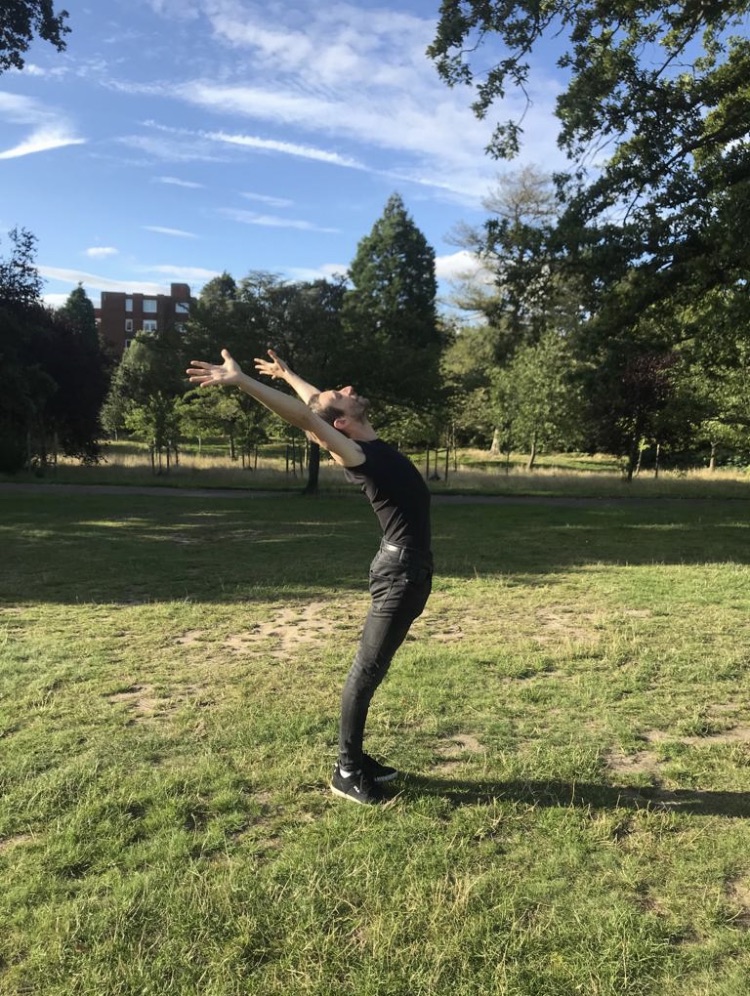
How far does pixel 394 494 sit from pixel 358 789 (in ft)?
4.62

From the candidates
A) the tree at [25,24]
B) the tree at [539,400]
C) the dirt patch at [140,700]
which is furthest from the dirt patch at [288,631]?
the tree at [539,400]

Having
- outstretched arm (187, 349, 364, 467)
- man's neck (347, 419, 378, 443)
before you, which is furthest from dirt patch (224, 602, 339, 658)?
outstretched arm (187, 349, 364, 467)

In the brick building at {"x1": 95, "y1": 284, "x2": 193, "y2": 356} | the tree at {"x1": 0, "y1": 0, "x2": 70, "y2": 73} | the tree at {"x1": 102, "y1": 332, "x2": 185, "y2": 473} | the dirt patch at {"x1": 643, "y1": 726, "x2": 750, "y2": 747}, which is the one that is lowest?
the dirt patch at {"x1": 643, "y1": 726, "x2": 750, "y2": 747}

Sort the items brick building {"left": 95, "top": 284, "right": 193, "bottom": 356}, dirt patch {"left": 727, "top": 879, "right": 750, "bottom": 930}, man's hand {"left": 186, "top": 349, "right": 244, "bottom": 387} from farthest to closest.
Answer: brick building {"left": 95, "top": 284, "right": 193, "bottom": 356} < man's hand {"left": 186, "top": 349, "right": 244, "bottom": 387} < dirt patch {"left": 727, "top": 879, "right": 750, "bottom": 930}

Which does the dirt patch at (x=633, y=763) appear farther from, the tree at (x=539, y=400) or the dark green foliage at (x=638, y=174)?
the tree at (x=539, y=400)

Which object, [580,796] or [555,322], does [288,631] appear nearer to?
[580,796]

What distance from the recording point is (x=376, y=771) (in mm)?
3383

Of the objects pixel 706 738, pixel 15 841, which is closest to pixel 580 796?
pixel 706 738

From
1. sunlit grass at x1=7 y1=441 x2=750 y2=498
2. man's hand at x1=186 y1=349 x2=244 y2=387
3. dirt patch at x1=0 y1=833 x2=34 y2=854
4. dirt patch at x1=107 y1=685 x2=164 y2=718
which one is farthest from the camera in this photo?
sunlit grass at x1=7 y1=441 x2=750 y2=498

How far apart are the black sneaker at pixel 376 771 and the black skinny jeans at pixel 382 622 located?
54mm

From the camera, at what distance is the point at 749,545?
12.2 m

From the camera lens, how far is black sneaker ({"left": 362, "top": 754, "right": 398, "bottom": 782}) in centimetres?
334

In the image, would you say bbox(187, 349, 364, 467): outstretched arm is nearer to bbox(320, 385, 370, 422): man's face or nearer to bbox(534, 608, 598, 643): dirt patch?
bbox(320, 385, 370, 422): man's face

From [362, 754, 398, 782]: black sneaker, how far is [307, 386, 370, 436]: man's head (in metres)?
1.60
